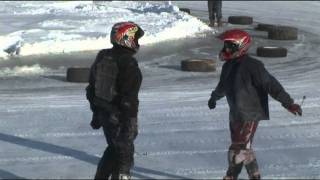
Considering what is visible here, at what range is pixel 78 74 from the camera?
11.8 meters

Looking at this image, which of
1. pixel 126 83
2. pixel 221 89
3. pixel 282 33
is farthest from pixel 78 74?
pixel 282 33

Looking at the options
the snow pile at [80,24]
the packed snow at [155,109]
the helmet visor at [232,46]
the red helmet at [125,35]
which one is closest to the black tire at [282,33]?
the packed snow at [155,109]

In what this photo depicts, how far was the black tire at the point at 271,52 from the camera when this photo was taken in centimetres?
1445

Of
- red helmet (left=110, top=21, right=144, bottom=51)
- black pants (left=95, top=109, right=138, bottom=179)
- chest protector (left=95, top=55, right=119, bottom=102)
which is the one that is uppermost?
red helmet (left=110, top=21, right=144, bottom=51)

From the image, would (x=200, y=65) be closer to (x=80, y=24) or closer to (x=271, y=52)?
(x=271, y=52)

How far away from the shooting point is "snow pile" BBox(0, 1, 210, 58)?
16.1 metres

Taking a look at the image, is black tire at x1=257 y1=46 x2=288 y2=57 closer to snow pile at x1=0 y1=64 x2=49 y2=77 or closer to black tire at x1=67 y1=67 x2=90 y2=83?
black tire at x1=67 y1=67 x2=90 y2=83

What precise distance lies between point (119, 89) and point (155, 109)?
14.2ft

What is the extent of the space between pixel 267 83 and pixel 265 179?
1.26m

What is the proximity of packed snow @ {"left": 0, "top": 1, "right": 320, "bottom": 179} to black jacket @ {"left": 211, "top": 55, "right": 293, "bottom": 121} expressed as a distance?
107 centimetres

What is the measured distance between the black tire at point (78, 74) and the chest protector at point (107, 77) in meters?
6.23

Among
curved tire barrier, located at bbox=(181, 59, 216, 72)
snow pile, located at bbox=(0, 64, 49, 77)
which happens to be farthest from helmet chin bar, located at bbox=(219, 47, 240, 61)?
snow pile, located at bbox=(0, 64, 49, 77)

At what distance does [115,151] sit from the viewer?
18.6 feet

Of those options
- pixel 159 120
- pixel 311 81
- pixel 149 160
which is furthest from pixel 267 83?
pixel 311 81
